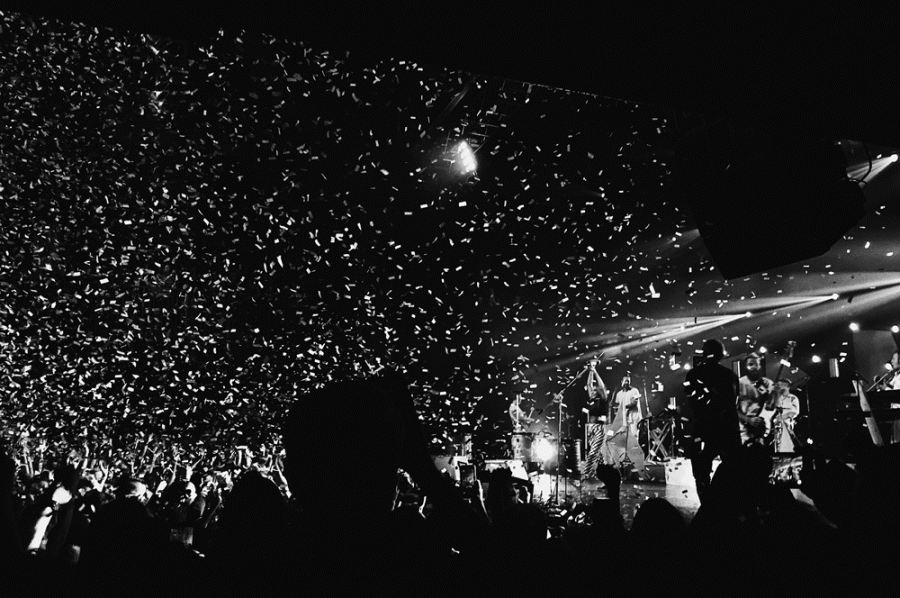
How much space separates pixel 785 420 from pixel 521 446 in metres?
5.32

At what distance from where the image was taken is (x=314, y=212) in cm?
1366

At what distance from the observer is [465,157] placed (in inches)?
410

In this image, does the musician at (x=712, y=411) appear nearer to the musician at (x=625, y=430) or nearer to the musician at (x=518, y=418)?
the musician at (x=625, y=430)

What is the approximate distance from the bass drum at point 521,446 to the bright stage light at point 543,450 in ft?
0.73

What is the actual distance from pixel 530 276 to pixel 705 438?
11816 mm

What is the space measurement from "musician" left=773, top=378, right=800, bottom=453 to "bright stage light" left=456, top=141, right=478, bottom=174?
6741 mm

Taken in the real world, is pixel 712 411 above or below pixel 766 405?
below

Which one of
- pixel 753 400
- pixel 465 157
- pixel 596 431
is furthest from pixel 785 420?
pixel 465 157

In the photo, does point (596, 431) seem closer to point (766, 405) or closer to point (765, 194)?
point (766, 405)

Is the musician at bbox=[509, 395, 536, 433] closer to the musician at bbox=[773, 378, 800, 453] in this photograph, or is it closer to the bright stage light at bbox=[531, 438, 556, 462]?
the bright stage light at bbox=[531, 438, 556, 462]

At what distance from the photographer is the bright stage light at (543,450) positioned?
45.5 ft

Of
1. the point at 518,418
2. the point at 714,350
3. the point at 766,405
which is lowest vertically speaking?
the point at 714,350

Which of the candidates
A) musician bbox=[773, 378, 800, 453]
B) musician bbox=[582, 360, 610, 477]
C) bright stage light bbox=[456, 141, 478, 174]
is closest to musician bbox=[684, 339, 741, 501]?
bright stage light bbox=[456, 141, 478, 174]

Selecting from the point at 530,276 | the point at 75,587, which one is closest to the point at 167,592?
the point at 75,587
